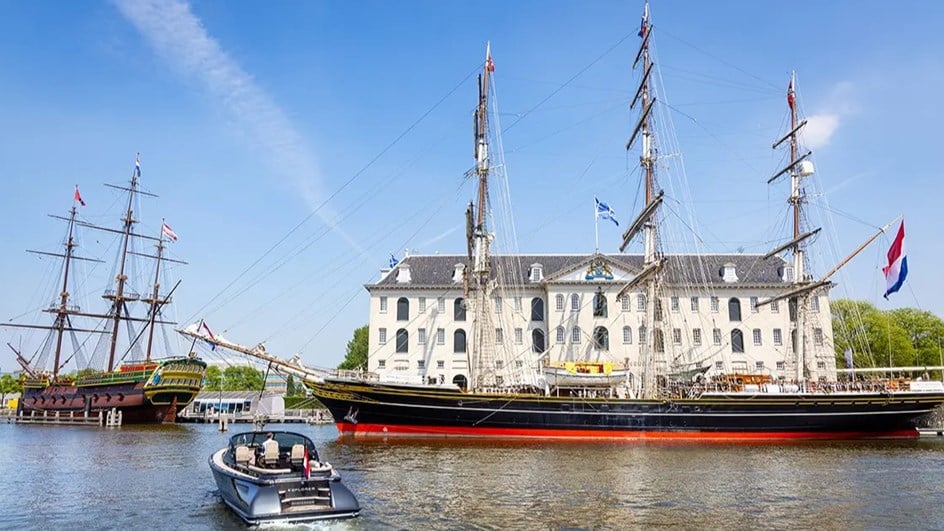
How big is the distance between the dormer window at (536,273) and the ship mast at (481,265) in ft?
59.6

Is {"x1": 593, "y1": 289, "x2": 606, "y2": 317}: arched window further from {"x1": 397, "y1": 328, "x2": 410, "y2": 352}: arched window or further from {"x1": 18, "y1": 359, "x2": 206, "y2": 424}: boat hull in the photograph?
{"x1": 18, "y1": 359, "x2": 206, "y2": 424}: boat hull

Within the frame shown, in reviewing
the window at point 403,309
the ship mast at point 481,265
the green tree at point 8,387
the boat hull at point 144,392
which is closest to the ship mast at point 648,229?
the ship mast at point 481,265

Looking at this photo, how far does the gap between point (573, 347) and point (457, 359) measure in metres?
12.1

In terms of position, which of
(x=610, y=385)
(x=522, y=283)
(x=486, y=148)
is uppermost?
(x=486, y=148)

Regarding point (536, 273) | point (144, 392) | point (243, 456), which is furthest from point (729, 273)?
point (243, 456)

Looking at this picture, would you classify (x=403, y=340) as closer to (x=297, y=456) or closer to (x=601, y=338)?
(x=601, y=338)

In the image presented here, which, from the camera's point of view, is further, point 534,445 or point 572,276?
point 572,276

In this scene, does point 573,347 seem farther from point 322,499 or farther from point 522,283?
point 322,499

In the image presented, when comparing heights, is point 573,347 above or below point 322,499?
above

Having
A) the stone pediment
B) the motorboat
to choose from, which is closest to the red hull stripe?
the motorboat

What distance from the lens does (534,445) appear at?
37.7 meters

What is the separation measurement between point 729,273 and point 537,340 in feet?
71.2

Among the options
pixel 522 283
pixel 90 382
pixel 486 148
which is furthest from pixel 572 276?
pixel 90 382

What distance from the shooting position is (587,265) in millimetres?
68250
